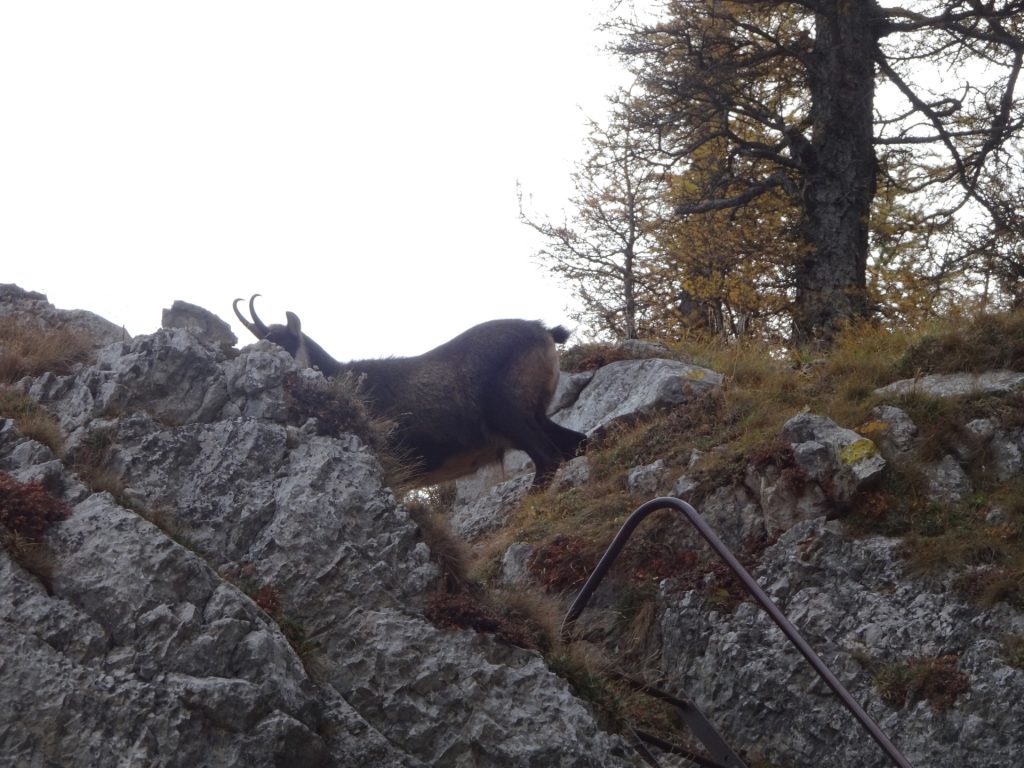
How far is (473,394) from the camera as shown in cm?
1102

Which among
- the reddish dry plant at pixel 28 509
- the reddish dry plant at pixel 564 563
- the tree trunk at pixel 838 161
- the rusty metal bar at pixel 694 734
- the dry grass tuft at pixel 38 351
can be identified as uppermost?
the tree trunk at pixel 838 161

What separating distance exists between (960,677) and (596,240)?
13.1 meters

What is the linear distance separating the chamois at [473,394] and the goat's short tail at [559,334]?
0.05 meters

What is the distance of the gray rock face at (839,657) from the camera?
632 centimetres

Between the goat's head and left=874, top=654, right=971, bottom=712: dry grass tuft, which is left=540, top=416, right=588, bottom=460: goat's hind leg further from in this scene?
left=874, top=654, right=971, bottom=712: dry grass tuft

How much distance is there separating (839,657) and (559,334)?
5.29 metres

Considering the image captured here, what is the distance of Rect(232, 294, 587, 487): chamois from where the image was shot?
10867 mm

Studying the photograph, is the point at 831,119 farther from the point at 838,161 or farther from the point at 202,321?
the point at 202,321

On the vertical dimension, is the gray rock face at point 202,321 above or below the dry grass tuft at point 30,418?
above

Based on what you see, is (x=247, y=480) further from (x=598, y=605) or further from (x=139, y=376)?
(x=598, y=605)

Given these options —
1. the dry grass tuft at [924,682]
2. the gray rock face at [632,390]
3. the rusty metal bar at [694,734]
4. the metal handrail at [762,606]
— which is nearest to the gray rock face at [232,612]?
the rusty metal bar at [694,734]

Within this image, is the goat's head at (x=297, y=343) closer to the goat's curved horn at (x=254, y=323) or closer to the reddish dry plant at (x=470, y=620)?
the goat's curved horn at (x=254, y=323)

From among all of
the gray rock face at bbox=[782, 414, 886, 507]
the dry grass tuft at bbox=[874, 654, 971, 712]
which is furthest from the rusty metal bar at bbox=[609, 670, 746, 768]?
the gray rock face at bbox=[782, 414, 886, 507]

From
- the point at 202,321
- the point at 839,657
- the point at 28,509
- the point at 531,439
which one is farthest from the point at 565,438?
the point at 28,509
